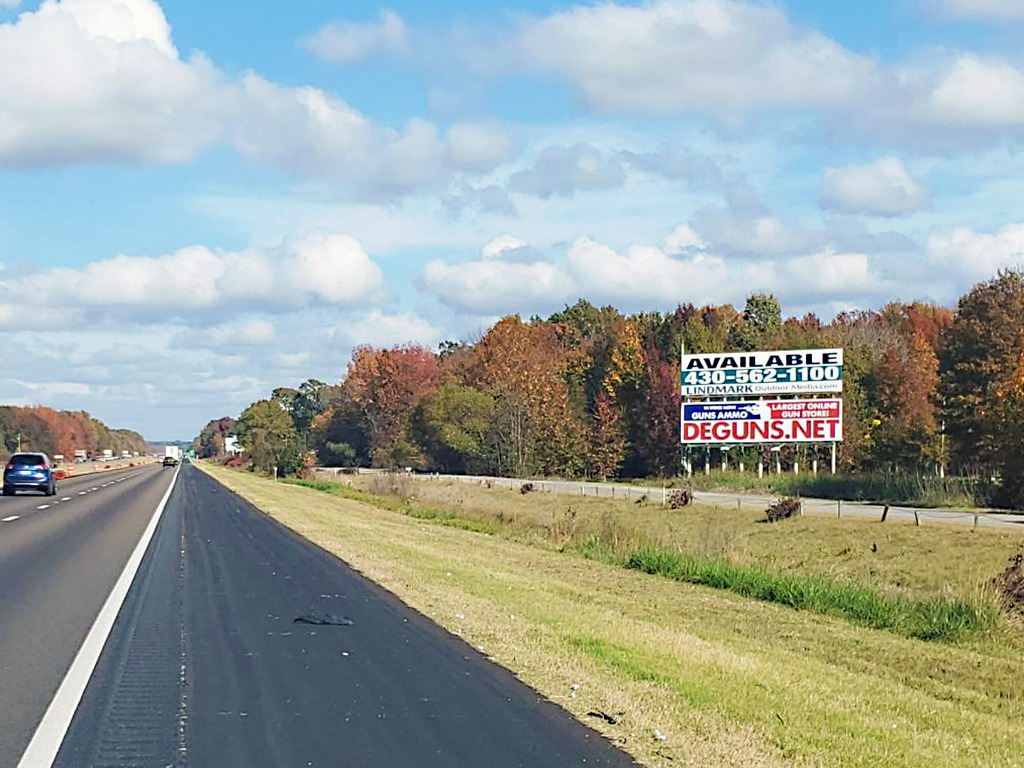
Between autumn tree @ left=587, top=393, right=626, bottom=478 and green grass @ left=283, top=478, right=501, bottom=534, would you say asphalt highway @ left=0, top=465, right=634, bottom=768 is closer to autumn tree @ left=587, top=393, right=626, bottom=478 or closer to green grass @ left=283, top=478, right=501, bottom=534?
green grass @ left=283, top=478, right=501, bottom=534

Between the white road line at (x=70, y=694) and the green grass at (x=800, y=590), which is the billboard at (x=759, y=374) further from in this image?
the white road line at (x=70, y=694)

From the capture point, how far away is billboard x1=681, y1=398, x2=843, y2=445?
56.9 metres

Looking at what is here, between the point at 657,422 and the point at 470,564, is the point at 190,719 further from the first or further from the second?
the point at 657,422

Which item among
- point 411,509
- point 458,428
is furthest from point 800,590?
point 458,428

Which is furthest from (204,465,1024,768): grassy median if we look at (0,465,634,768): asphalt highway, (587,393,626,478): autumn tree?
(587,393,626,478): autumn tree

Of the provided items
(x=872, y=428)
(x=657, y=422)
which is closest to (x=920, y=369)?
(x=872, y=428)

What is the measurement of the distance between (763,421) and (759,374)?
7.15ft

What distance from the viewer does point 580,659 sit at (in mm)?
12594

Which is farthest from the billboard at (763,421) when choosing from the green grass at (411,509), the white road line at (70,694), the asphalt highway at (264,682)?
the white road line at (70,694)

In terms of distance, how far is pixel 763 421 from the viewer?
57438mm

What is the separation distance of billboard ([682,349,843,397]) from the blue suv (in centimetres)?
2867

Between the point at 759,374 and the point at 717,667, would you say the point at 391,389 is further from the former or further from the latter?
the point at 717,667

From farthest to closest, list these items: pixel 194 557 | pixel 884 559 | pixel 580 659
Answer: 1. pixel 884 559
2. pixel 194 557
3. pixel 580 659

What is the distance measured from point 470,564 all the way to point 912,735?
1471cm
